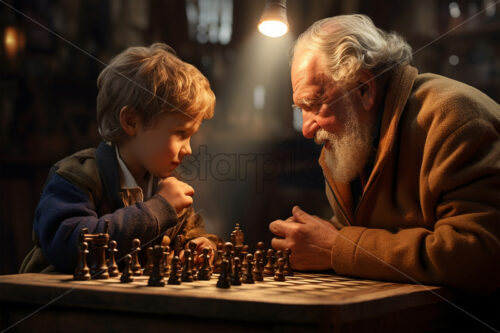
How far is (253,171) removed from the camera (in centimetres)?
253

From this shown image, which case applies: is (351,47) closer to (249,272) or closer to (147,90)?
(147,90)

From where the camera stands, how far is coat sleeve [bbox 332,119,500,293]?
124 centimetres

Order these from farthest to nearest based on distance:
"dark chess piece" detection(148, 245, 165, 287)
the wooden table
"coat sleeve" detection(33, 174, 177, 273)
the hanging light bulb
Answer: the hanging light bulb
"coat sleeve" detection(33, 174, 177, 273)
"dark chess piece" detection(148, 245, 165, 287)
the wooden table

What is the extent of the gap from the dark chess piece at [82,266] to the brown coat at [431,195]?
66 cm

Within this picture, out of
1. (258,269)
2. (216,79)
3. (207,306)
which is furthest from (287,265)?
(216,79)

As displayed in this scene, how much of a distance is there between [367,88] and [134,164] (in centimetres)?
79

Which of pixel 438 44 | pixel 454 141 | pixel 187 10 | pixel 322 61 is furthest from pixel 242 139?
pixel 454 141

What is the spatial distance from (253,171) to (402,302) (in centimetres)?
150

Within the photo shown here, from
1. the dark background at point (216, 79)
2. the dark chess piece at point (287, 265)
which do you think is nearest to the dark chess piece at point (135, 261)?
the dark chess piece at point (287, 265)

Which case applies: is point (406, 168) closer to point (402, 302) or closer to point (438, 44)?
point (402, 302)

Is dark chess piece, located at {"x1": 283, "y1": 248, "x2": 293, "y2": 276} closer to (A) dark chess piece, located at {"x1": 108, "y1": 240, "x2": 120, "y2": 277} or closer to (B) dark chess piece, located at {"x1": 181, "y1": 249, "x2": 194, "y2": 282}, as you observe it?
(B) dark chess piece, located at {"x1": 181, "y1": 249, "x2": 194, "y2": 282}

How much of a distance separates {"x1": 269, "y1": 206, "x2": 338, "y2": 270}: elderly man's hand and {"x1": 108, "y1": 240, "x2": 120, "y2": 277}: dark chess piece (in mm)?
521

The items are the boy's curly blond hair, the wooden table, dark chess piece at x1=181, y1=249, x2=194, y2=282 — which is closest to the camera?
the wooden table

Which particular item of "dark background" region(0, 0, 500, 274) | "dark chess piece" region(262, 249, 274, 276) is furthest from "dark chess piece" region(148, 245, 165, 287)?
"dark background" region(0, 0, 500, 274)
